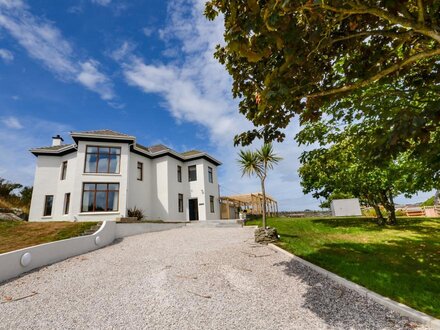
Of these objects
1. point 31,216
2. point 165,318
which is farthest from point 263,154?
point 31,216

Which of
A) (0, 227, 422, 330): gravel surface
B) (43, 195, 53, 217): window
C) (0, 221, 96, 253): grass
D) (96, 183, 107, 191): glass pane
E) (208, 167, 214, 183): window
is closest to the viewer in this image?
(0, 227, 422, 330): gravel surface

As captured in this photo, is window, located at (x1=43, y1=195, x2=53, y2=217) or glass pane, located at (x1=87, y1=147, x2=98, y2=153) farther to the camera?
window, located at (x1=43, y1=195, x2=53, y2=217)

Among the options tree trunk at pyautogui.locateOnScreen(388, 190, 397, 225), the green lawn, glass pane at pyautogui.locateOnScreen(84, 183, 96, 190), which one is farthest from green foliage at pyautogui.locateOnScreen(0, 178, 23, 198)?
tree trunk at pyautogui.locateOnScreen(388, 190, 397, 225)

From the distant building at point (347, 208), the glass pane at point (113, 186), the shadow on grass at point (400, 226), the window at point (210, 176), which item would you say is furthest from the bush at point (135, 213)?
the distant building at point (347, 208)

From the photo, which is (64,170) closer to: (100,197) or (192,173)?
(100,197)

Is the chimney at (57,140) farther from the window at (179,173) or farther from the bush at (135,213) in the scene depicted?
the window at (179,173)

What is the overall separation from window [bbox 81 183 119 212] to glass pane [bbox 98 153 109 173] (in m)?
1.14

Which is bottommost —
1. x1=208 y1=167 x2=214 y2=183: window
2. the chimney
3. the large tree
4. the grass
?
the grass

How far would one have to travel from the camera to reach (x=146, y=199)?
2253cm

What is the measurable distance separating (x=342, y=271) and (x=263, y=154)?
9535 millimetres

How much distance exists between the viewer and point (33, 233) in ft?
40.9

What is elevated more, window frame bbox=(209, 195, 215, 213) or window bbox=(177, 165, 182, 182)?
window bbox=(177, 165, 182, 182)

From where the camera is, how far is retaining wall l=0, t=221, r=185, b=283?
7.37m

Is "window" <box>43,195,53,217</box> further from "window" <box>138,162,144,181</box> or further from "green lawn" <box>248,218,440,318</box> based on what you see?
"green lawn" <box>248,218,440,318</box>
